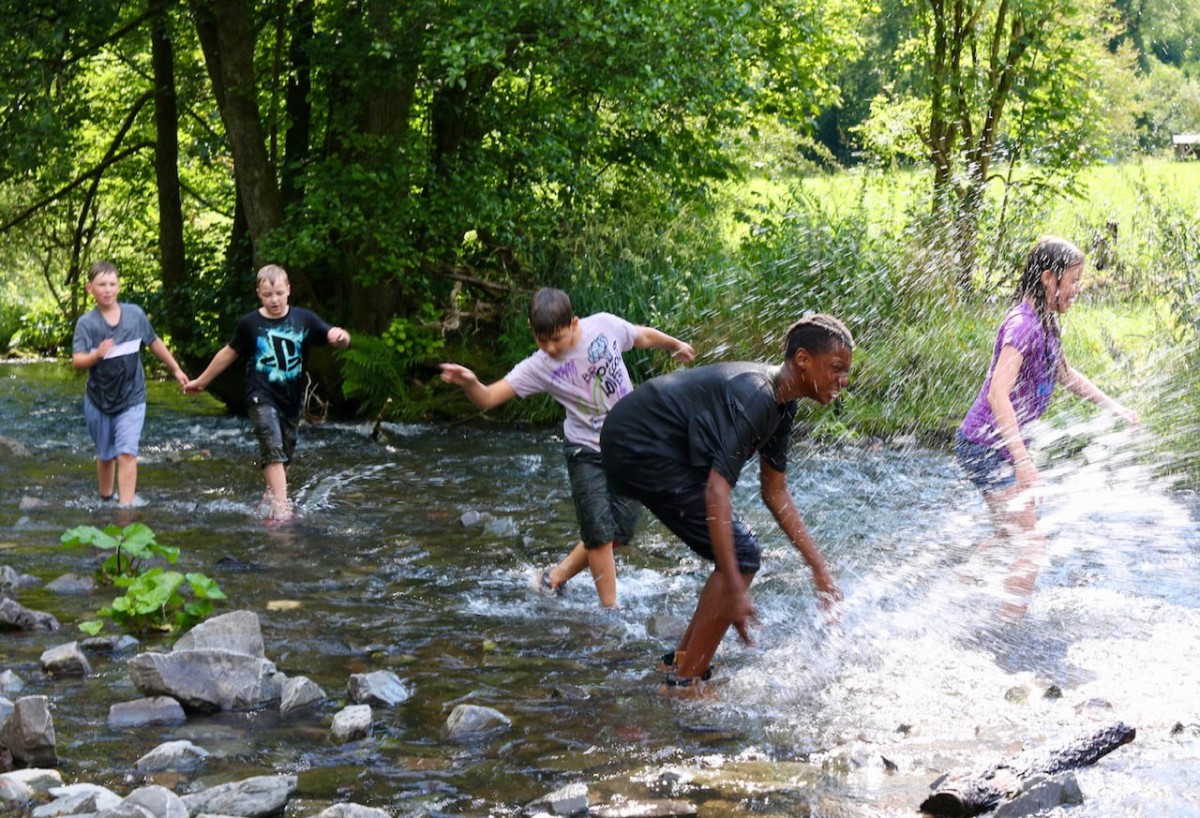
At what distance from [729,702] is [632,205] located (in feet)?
37.3

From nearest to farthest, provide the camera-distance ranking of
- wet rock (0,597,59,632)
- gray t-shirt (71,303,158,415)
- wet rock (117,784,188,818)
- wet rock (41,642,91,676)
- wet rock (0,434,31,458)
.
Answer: wet rock (117,784,188,818), wet rock (41,642,91,676), wet rock (0,597,59,632), gray t-shirt (71,303,158,415), wet rock (0,434,31,458)

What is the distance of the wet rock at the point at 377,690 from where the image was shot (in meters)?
5.63

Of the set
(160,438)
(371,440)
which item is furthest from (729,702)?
(160,438)

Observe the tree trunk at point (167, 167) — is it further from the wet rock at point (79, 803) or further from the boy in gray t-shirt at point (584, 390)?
the wet rock at point (79, 803)

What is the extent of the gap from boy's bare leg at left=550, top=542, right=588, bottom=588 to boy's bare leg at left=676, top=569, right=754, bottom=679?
1.69 metres

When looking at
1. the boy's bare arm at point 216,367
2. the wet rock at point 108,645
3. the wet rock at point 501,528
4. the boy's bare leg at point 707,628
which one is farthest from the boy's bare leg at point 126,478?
the boy's bare leg at point 707,628

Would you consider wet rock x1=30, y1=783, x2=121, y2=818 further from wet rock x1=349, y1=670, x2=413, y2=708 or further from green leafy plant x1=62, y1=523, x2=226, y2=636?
green leafy plant x1=62, y1=523, x2=226, y2=636

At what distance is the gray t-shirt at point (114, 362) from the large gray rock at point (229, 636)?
430cm

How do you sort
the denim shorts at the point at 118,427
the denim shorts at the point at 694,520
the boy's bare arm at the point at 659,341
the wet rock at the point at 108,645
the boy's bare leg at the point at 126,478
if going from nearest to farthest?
the denim shorts at the point at 694,520 < the wet rock at the point at 108,645 < the boy's bare arm at the point at 659,341 < the denim shorts at the point at 118,427 < the boy's bare leg at the point at 126,478

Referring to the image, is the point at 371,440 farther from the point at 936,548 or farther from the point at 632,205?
the point at 936,548

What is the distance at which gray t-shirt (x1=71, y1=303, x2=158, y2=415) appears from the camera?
→ 10.0m

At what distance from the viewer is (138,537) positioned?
726 centimetres

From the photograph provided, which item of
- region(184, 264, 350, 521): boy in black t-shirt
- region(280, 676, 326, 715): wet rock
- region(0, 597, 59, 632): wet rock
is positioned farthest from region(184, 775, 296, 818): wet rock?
region(184, 264, 350, 521): boy in black t-shirt

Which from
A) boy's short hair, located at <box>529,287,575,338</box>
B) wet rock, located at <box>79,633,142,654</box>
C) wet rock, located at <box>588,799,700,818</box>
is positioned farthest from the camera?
boy's short hair, located at <box>529,287,575,338</box>
